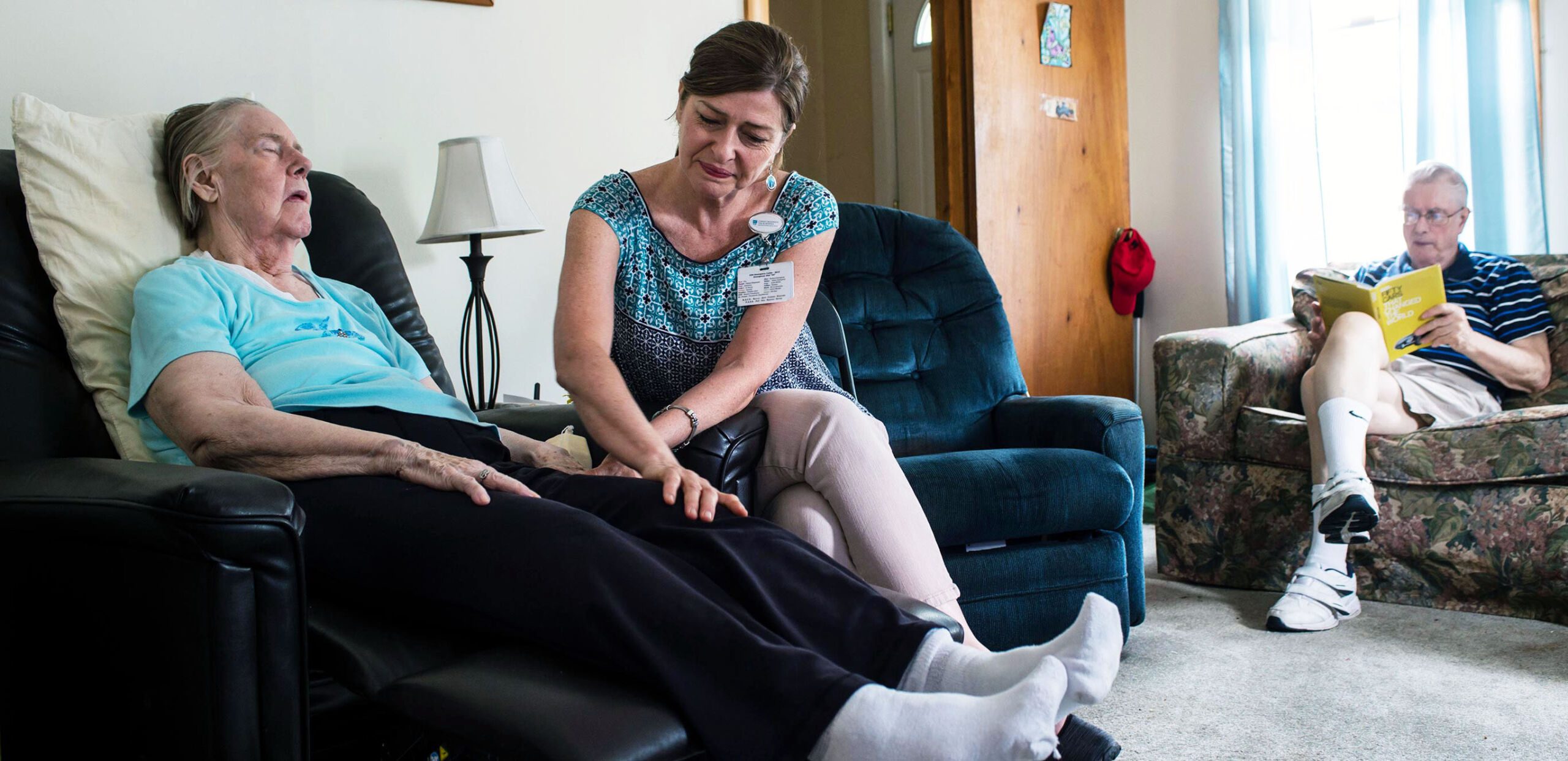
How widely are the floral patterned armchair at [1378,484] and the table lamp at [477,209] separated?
5.35 feet

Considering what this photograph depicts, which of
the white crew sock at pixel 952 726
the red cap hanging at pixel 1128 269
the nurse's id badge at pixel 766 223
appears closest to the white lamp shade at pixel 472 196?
the nurse's id badge at pixel 766 223

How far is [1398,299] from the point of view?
2.62 meters

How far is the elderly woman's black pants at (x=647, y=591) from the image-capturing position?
953 millimetres

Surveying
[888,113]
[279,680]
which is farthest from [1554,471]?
[888,113]

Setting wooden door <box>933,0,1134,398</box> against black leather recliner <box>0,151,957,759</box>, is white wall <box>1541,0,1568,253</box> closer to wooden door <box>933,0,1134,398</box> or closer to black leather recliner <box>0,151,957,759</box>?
wooden door <box>933,0,1134,398</box>

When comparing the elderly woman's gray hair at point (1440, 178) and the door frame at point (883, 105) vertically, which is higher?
the door frame at point (883, 105)

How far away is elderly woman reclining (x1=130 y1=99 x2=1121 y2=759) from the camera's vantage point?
0.94 metres

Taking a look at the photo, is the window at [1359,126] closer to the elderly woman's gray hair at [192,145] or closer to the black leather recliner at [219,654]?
the black leather recliner at [219,654]

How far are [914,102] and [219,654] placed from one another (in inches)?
180

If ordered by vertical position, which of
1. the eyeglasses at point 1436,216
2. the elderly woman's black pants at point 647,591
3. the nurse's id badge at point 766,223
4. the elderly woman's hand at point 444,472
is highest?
the eyeglasses at point 1436,216

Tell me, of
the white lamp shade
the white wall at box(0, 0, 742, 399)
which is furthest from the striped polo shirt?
the white lamp shade

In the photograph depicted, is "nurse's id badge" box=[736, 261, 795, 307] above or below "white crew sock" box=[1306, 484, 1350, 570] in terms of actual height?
above

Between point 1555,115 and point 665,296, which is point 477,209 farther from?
point 1555,115

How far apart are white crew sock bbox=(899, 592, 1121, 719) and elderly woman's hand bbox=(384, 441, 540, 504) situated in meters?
0.46
